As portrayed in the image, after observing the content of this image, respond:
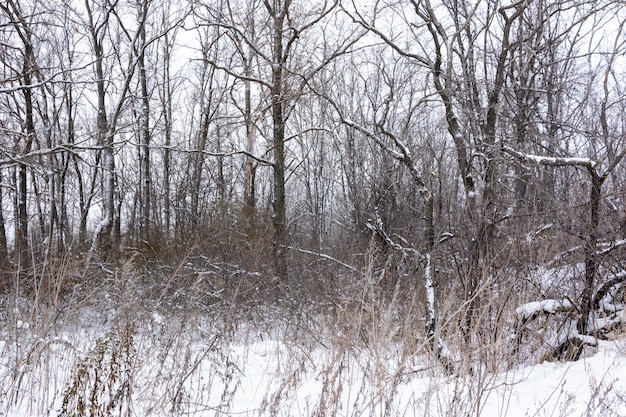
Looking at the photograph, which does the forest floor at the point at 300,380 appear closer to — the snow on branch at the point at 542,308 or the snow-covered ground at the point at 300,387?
the snow-covered ground at the point at 300,387

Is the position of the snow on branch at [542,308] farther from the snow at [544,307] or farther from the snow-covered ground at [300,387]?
the snow-covered ground at [300,387]

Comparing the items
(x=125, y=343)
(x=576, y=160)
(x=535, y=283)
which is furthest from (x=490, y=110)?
(x=125, y=343)

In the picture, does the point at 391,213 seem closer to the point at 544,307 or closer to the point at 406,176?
the point at 406,176

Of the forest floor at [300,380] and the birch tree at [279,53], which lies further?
the birch tree at [279,53]

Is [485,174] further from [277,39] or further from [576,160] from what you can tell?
[277,39]

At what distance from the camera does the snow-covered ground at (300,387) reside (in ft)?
11.7

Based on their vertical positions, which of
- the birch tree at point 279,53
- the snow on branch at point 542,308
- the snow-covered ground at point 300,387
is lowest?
the snow-covered ground at point 300,387

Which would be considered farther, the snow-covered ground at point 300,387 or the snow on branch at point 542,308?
the snow on branch at point 542,308

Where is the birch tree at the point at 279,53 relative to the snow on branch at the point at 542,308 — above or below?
above

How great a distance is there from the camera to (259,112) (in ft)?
37.3

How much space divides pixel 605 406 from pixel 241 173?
20.0 m

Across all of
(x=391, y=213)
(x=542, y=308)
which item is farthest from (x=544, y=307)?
(x=391, y=213)

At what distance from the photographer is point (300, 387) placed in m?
5.11

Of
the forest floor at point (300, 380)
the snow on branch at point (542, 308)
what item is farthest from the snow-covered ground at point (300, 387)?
the snow on branch at point (542, 308)
